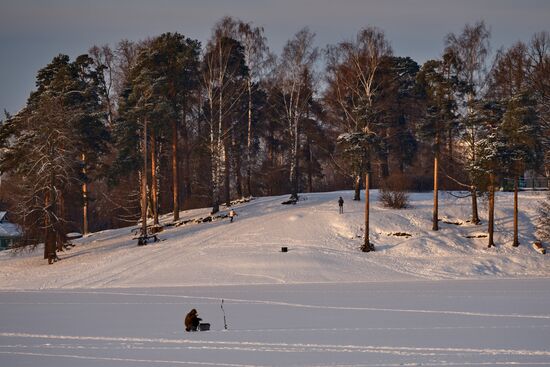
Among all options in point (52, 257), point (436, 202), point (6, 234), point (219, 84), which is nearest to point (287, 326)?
point (436, 202)

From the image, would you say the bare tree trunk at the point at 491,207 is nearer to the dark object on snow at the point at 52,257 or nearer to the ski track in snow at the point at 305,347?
the ski track in snow at the point at 305,347

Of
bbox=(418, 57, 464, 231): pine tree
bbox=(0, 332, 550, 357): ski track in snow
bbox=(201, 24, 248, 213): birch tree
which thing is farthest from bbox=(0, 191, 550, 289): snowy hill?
bbox=(0, 332, 550, 357): ski track in snow

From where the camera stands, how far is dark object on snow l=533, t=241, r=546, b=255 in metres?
35.5

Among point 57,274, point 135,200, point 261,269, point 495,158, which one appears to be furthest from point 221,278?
point 135,200

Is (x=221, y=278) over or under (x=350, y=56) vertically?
under

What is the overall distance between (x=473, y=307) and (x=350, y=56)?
2344cm

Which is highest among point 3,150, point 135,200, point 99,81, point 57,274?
point 99,81

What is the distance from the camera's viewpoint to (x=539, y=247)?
118 feet

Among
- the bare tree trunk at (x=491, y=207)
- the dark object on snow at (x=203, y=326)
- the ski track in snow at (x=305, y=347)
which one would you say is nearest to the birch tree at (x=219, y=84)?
the bare tree trunk at (x=491, y=207)

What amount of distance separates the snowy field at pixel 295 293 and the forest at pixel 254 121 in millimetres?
2336

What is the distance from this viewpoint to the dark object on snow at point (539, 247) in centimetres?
3554

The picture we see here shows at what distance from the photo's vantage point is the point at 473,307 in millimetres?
22109

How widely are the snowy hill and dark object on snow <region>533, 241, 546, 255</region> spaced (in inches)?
21.0

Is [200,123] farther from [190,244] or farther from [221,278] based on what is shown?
[221,278]
